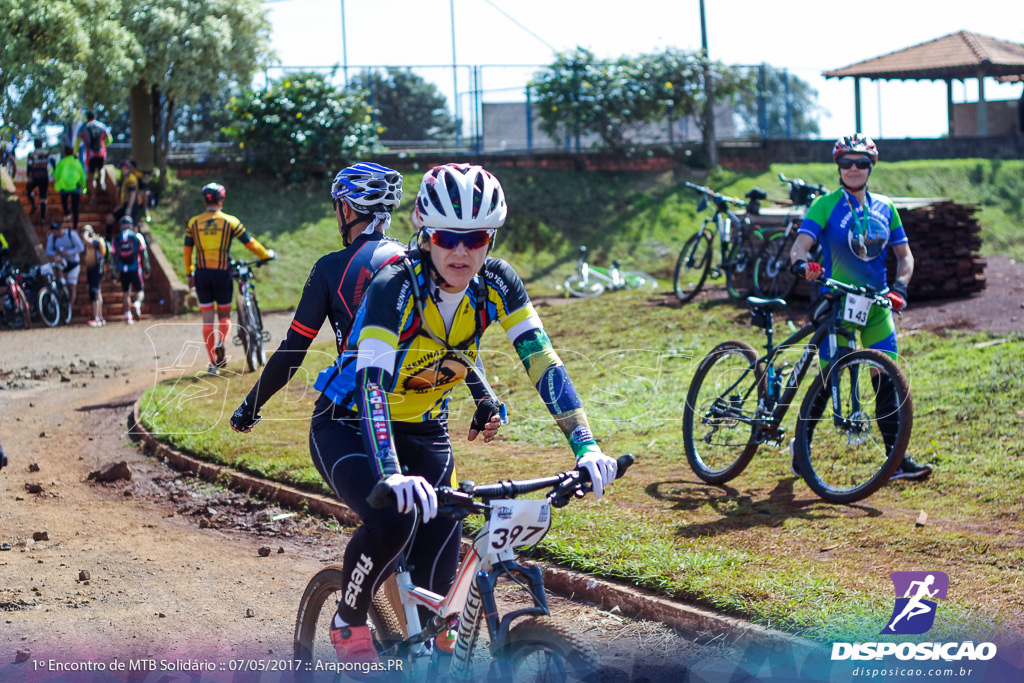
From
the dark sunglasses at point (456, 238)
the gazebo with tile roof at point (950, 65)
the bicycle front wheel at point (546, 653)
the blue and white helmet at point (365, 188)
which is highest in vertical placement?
the gazebo with tile roof at point (950, 65)

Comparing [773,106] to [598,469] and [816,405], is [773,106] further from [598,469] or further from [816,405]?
[598,469]

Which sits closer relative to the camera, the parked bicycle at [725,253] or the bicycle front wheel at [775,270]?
the bicycle front wheel at [775,270]

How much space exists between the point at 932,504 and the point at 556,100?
2177 centimetres

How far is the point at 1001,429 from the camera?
8336 millimetres

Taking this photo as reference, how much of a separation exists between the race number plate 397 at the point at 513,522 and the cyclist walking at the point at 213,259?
31.2ft

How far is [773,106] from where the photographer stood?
3023 cm

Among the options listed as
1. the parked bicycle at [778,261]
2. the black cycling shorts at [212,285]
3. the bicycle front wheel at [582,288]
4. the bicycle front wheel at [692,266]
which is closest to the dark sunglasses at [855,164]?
the parked bicycle at [778,261]

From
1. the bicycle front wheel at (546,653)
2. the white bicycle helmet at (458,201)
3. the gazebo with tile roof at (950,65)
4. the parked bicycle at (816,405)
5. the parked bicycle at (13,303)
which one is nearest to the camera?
the bicycle front wheel at (546,653)

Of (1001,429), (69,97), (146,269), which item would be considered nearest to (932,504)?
(1001,429)

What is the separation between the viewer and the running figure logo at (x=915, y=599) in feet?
16.2

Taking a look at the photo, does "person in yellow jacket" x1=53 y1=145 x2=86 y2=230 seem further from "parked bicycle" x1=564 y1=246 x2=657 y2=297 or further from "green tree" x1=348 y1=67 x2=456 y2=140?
"parked bicycle" x1=564 y1=246 x2=657 y2=297

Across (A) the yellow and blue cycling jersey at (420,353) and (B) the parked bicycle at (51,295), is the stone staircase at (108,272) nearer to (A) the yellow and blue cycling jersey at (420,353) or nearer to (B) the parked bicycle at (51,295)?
(B) the parked bicycle at (51,295)

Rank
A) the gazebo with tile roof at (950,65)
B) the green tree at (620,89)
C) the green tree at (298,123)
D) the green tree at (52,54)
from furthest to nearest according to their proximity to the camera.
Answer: the gazebo with tile roof at (950,65)
the green tree at (620,89)
the green tree at (298,123)
the green tree at (52,54)

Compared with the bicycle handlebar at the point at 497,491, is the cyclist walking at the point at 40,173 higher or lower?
higher
